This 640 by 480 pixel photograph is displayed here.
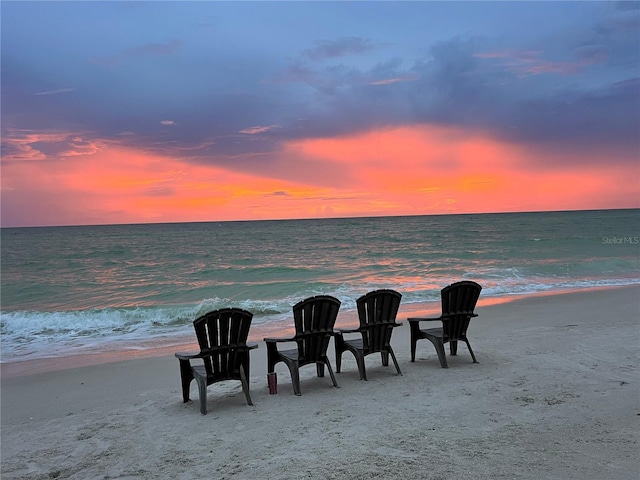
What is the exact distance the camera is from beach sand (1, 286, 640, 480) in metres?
3.49

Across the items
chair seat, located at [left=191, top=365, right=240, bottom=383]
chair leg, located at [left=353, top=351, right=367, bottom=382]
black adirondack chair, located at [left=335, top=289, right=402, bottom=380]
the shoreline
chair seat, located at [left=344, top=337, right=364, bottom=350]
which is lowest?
the shoreline

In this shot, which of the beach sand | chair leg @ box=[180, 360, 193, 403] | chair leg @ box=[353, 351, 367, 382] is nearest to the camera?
the beach sand

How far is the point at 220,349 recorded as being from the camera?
499 cm

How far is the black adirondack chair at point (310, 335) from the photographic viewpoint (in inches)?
214

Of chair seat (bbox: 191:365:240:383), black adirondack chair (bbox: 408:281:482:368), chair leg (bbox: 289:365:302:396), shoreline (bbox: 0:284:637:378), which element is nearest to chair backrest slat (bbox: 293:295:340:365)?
chair leg (bbox: 289:365:302:396)

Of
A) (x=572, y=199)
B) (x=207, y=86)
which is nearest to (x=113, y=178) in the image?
(x=207, y=86)

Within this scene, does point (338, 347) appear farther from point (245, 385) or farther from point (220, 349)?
point (220, 349)

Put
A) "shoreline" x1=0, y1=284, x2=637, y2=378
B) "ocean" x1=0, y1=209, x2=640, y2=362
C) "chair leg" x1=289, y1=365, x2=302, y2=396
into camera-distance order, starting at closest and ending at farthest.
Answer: "chair leg" x1=289, y1=365, x2=302, y2=396 → "shoreline" x1=0, y1=284, x2=637, y2=378 → "ocean" x1=0, y1=209, x2=640, y2=362

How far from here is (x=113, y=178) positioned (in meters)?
25.2

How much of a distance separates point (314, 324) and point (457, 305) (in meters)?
2.07

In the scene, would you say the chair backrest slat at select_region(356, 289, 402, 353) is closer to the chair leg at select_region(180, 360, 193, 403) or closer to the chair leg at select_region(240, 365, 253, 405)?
the chair leg at select_region(240, 365, 253, 405)

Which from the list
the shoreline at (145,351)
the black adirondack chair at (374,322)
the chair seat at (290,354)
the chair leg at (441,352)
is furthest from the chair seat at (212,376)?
the shoreline at (145,351)

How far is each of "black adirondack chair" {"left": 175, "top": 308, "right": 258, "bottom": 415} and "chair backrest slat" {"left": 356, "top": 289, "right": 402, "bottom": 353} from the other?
1.51 meters

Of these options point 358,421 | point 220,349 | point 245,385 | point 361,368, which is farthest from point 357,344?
point 220,349
